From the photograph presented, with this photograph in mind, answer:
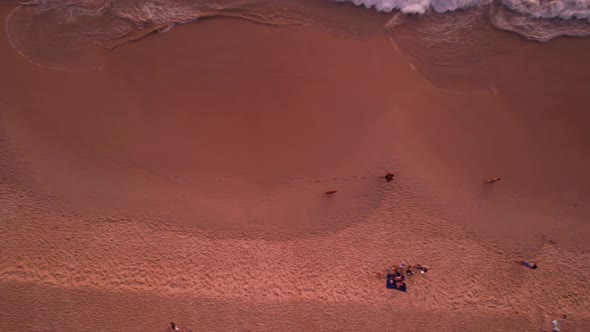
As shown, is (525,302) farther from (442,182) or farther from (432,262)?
(442,182)

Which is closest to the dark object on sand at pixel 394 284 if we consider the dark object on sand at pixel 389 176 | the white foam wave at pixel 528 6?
the dark object on sand at pixel 389 176

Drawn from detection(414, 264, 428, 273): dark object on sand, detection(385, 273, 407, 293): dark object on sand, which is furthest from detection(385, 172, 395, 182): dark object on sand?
detection(385, 273, 407, 293): dark object on sand

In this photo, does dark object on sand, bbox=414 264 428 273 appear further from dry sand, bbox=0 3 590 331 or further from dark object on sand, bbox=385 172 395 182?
dark object on sand, bbox=385 172 395 182

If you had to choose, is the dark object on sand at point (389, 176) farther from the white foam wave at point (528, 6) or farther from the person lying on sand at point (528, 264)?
the white foam wave at point (528, 6)

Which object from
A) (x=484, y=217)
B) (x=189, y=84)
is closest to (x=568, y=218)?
(x=484, y=217)

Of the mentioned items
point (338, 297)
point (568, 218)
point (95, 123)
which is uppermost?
point (95, 123)

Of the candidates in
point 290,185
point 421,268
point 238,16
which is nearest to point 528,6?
point 421,268
